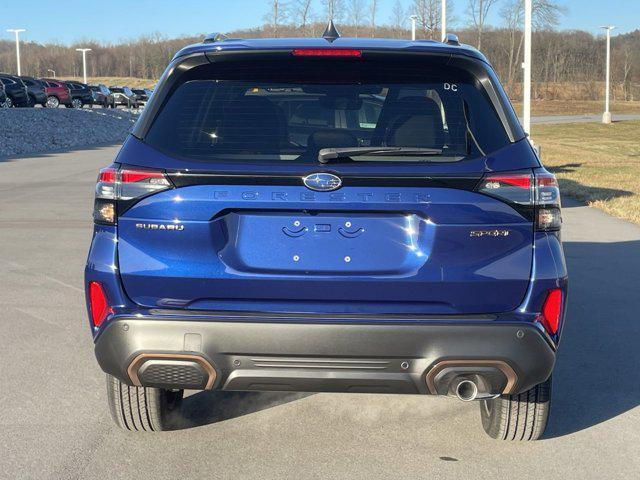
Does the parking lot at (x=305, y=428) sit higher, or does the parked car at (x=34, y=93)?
the parking lot at (x=305, y=428)

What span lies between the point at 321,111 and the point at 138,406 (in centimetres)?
163

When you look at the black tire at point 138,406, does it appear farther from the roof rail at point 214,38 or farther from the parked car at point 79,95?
the parked car at point 79,95

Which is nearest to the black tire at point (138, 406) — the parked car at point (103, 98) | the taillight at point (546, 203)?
the taillight at point (546, 203)

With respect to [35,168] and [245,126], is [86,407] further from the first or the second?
[35,168]

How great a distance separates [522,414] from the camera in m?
4.28

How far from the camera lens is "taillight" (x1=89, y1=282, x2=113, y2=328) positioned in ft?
12.2

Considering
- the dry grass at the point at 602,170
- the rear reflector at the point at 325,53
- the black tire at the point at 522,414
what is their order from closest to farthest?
1. the rear reflector at the point at 325,53
2. the black tire at the point at 522,414
3. the dry grass at the point at 602,170

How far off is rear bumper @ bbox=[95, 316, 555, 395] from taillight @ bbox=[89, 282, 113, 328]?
0.24ft

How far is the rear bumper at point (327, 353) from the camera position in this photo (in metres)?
3.56

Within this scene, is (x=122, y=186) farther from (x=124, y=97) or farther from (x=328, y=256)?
(x=124, y=97)

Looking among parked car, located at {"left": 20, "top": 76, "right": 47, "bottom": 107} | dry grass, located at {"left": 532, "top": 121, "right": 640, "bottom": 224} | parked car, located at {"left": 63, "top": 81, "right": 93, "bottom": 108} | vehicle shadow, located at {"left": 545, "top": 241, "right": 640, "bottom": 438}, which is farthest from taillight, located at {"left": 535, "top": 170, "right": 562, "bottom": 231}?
parked car, located at {"left": 63, "top": 81, "right": 93, "bottom": 108}

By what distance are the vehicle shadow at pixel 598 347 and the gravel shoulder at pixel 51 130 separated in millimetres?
21363

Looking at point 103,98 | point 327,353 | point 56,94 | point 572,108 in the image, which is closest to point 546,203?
point 327,353

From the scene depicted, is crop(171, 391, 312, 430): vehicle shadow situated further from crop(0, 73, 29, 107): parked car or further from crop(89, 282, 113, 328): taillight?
crop(0, 73, 29, 107): parked car
